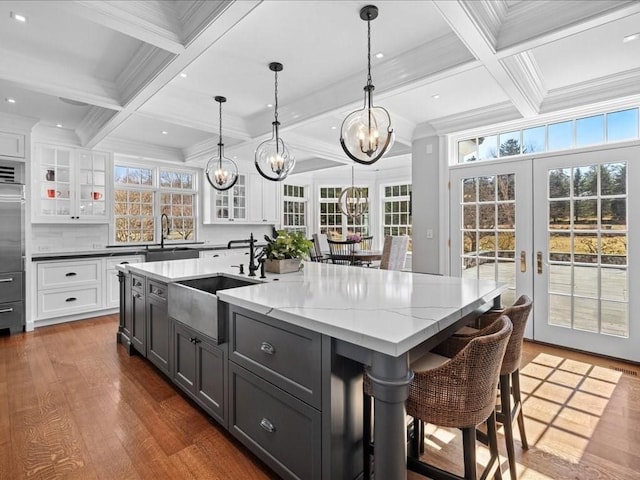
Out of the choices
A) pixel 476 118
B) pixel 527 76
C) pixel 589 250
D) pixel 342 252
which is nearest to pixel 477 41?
pixel 527 76

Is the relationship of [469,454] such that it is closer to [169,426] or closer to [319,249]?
[169,426]

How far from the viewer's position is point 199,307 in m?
2.21

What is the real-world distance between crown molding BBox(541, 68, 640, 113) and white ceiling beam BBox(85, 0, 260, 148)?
323 cm

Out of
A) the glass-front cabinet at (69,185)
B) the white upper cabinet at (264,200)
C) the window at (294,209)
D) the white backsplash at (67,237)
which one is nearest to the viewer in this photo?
the glass-front cabinet at (69,185)

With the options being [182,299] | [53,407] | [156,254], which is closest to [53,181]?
[156,254]

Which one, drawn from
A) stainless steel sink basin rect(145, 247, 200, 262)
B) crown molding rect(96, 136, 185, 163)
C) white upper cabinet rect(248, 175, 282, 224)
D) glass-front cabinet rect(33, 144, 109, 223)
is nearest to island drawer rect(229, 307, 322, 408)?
stainless steel sink basin rect(145, 247, 200, 262)

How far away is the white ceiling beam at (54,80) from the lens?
9.25ft

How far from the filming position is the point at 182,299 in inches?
95.1

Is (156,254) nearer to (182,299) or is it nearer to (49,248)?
(49,248)

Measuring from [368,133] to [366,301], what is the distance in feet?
4.10

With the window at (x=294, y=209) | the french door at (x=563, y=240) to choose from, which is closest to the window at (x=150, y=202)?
the window at (x=294, y=209)

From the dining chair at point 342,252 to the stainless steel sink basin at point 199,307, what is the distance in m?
3.51

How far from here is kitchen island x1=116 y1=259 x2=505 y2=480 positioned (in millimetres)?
1273

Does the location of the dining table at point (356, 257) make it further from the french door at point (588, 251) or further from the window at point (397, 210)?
the french door at point (588, 251)
